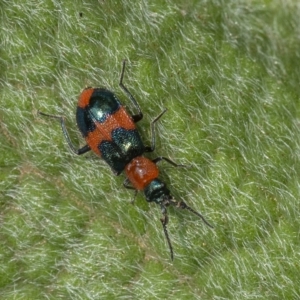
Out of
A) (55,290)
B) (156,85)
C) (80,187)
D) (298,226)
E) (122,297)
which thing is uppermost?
(156,85)

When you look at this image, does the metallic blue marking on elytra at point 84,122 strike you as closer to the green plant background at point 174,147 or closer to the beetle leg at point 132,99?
the green plant background at point 174,147

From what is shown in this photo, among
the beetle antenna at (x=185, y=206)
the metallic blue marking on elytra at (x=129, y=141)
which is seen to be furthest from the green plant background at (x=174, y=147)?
the metallic blue marking on elytra at (x=129, y=141)

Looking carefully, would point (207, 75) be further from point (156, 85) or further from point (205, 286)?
point (205, 286)

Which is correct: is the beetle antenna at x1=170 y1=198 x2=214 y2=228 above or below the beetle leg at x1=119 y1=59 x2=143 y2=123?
below

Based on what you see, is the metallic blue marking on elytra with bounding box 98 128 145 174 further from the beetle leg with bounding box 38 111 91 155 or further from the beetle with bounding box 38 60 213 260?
the beetle leg with bounding box 38 111 91 155

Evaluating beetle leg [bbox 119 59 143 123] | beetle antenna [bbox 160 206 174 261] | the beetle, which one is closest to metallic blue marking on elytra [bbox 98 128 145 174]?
the beetle

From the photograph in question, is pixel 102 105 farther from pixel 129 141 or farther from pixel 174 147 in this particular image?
pixel 174 147

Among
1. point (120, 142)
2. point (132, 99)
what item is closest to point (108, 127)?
point (120, 142)

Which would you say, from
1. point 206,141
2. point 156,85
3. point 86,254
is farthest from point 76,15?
point 86,254
